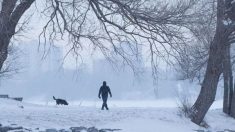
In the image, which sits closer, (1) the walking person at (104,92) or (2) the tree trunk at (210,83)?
(2) the tree trunk at (210,83)

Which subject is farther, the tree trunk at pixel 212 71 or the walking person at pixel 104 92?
the walking person at pixel 104 92

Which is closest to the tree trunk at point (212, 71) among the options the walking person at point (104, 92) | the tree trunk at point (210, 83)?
the tree trunk at point (210, 83)

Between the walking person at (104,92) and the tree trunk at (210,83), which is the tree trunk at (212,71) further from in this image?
the walking person at (104,92)

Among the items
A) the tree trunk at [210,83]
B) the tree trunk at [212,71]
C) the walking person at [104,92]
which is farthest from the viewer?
the walking person at [104,92]

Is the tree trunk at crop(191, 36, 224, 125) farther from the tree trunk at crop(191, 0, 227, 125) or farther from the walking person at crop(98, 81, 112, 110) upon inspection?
the walking person at crop(98, 81, 112, 110)

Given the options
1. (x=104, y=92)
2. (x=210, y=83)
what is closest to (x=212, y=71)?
(x=210, y=83)

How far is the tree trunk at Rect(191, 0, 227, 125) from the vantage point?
26.5m

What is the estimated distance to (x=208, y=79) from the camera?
27484 mm

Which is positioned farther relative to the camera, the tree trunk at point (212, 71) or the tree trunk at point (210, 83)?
the tree trunk at point (210, 83)

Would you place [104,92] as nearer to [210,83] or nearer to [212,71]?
[210,83]

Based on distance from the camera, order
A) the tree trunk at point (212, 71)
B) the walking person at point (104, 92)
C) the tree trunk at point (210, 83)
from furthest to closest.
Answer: the walking person at point (104, 92)
the tree trunk at point (210, 83)
the tree trunk at point (212, 71)

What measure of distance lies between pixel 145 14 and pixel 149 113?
8.12 metres

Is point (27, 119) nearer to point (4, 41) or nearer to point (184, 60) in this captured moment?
point (4, 41)

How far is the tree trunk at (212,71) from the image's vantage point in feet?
86.8
